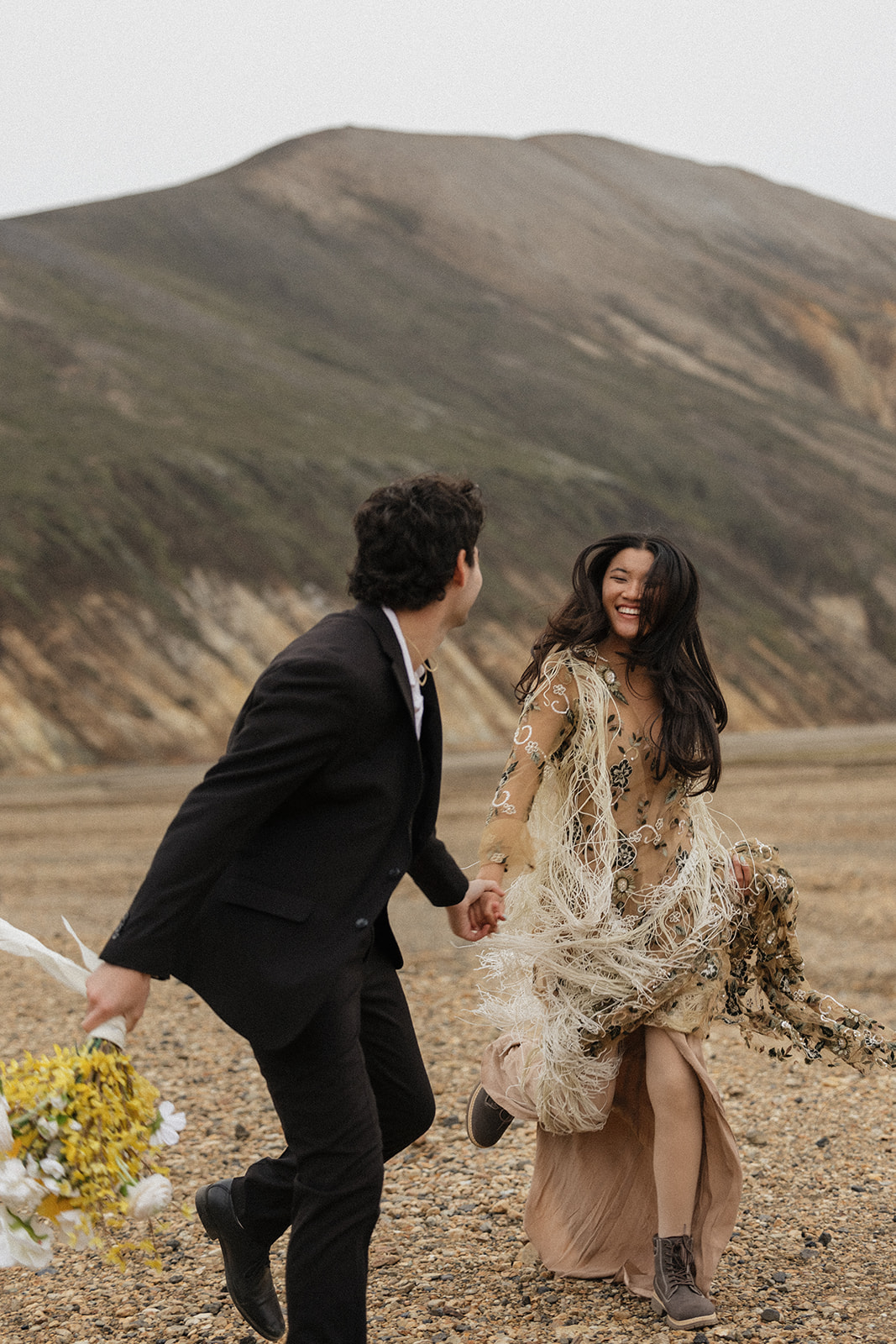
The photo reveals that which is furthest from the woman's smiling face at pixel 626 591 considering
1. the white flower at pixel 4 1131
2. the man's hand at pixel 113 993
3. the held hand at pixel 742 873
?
the white flower at pixel 4 1131

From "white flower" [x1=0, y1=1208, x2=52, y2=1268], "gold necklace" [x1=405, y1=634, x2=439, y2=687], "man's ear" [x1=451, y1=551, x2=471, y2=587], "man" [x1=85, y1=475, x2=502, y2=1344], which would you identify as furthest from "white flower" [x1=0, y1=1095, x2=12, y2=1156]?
"man's ear" [x1=451, y1=551, x2=471, y2=587]

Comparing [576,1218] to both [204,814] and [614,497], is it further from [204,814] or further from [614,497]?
[614,497]

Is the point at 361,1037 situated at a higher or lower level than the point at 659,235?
higher

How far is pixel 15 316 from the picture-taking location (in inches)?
1544

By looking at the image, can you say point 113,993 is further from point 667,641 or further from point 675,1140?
point 667,641

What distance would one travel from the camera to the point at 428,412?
4384cm

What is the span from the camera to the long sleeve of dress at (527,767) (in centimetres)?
329

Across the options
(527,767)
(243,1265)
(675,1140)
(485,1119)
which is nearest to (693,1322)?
(675,1140)

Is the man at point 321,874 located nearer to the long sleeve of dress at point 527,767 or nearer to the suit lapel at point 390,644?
the suit lapel at point 390,644

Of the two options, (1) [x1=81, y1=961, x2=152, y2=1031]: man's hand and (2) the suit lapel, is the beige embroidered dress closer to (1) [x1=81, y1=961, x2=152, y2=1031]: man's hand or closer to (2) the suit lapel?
(2) the suit lapel

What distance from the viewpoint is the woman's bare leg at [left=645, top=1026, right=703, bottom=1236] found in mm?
3145

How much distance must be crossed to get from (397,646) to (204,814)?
51cm

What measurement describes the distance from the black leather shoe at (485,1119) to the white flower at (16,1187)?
1620 mm

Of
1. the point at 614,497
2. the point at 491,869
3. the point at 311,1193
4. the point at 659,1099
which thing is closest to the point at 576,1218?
the point at 659,1099
